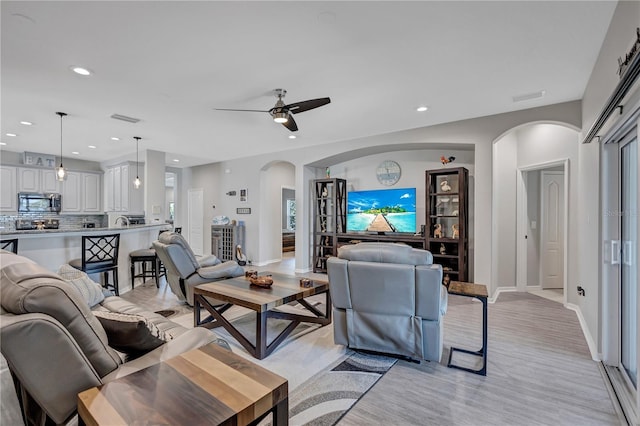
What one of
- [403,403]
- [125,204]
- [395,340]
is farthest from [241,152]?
A: [403,403]

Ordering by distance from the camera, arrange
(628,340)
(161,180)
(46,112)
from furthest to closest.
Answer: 1. (161,180)
2. (46,112)
3. (628,340)

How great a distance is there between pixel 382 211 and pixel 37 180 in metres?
7.76

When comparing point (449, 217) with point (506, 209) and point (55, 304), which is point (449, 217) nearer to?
point (506, 209)

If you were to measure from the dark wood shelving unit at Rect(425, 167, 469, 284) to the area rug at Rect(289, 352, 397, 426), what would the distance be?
8.60 ft

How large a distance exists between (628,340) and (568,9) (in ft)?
8.44

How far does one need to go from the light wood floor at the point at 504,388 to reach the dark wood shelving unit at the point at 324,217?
3325 mm

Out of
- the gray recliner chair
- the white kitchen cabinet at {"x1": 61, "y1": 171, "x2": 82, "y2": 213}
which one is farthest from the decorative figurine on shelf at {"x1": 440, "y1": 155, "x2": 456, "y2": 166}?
the white kitchen cabinet at {"x1": 61, "y1": 171, "x2": 82, "y2": 213}

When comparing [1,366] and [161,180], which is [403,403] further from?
[161,180]

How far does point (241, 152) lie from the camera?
7109mm

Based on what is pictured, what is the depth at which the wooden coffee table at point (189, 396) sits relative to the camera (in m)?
1.05

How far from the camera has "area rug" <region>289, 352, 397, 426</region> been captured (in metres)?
1.97

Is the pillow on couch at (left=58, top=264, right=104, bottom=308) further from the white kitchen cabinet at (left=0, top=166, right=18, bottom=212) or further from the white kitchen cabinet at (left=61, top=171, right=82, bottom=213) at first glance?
the white kitchen cabinet at (left=61, top=171, right=82, bottom=213)

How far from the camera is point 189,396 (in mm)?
1160

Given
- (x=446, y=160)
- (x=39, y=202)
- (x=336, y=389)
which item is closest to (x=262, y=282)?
(x=336, y=389)
